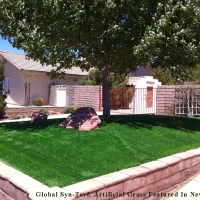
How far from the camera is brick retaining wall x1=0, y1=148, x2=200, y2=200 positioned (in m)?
3.49

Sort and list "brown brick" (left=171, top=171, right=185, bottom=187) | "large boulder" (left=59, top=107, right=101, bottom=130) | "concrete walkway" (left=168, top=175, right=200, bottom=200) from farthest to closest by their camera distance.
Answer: "large boulder" (left=59, top=107, right=101, bottom=130) → "brown brick" (left=171, top=171, right=185, bottom=187) → "concrete walkway" (left=168, top=175, right=200, bottom=200)

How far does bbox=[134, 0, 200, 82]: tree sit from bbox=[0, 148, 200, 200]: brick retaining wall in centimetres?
276

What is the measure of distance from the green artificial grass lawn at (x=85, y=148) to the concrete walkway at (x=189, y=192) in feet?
2.33

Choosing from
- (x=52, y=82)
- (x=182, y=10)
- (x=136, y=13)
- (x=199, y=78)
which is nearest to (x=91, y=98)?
(x=52, y=82)

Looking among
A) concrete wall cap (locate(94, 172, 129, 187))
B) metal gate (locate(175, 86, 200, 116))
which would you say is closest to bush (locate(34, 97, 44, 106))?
metal gate (locate(175, 86, 200, 116))

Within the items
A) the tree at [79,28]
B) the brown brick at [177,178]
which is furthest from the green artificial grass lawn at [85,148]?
the tree at [79,28]

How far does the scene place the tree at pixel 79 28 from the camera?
260 inches

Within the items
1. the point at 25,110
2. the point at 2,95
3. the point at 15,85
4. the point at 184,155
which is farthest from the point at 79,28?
the point at 15,85

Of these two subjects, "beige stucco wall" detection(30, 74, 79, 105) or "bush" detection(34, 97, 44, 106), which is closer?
"bush" detection(34, 97, 44, 106)

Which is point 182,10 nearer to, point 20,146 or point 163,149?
point 163,149

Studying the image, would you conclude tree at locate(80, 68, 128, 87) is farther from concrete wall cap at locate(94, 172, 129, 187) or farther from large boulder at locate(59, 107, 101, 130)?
concrete wall cap at locate(94, 172, 129, 187)

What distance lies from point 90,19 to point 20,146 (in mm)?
3749

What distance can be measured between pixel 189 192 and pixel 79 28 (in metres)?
4.86

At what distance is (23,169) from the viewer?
4328 mm
